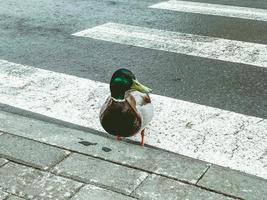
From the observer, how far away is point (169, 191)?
3.30 metres

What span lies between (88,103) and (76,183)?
1.65 m

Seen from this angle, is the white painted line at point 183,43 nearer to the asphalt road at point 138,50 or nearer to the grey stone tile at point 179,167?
the asphalt road at point 138,50

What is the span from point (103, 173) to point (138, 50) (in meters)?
3.29

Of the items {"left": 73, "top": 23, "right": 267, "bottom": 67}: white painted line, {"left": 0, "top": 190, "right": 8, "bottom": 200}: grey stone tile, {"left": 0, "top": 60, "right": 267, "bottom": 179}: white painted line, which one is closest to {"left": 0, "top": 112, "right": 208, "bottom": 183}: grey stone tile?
{"left": 0, "top": 60, "right": 267, "bottom": 179}: white painted line

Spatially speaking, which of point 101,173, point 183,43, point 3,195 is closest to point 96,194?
point 101,173

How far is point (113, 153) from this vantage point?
12.5ft

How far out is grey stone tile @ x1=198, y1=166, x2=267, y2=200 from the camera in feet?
10.8

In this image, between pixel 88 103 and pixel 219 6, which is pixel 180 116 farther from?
pixel 219 6

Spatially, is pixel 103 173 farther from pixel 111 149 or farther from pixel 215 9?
pixel 215 9

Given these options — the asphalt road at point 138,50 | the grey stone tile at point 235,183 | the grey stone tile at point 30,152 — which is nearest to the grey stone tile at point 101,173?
the grey stone tile at point 30,152

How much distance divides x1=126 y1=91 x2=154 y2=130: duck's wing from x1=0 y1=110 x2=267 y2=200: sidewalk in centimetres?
26

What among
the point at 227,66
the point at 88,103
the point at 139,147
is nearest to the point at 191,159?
the point at 139,147

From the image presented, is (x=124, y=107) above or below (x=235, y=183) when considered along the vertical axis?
above

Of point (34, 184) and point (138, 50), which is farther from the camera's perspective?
point (138, 50)
